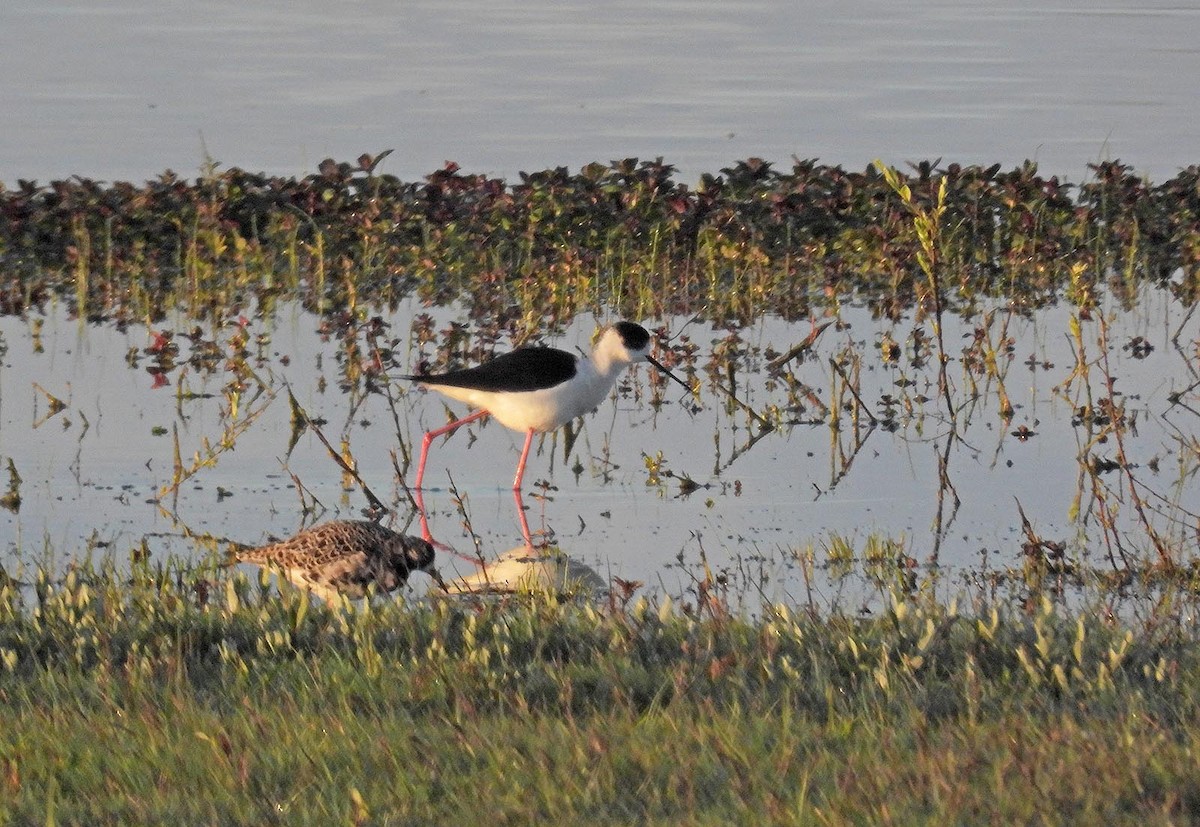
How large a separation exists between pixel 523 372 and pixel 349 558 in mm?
2466

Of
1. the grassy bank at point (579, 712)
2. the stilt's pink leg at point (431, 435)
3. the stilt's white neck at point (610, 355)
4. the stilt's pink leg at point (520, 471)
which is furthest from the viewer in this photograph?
the stilt's white neck at point (610, 355)

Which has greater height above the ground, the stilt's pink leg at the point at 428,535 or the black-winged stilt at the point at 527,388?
the black-winged stilt at the point at 527,388

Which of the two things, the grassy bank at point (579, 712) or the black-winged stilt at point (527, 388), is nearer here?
the grassy bank at point (579, 712)

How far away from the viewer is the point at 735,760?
5.38 metres

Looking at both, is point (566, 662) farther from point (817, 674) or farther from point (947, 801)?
point (947, 801)

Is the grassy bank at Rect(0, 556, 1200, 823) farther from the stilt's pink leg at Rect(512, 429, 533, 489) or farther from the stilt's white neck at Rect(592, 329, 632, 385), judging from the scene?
the stilt's white neck at Rect(592, 329, 632, 385)

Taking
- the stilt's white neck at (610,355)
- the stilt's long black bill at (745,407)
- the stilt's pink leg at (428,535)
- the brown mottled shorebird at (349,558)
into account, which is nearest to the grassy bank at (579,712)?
the brown mottled shorebird at (349,558)

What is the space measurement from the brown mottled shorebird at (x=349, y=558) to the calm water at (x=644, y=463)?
927 millimetres

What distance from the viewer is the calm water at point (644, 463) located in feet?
29.5

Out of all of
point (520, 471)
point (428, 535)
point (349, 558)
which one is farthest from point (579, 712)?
point (520, 471)

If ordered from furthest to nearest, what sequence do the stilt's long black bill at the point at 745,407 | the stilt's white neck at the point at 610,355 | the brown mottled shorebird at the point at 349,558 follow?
the stilt's long black bill at the point at 745,407 → the stilt's white neck at the point at 610,355 → the brown mottled shorebird at the point at 349,558

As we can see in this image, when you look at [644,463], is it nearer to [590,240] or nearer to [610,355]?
[610,355]

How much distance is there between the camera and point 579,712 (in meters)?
6.10

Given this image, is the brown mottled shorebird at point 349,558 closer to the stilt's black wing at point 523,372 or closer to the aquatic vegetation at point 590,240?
the stilt's black wing at point 523,372
